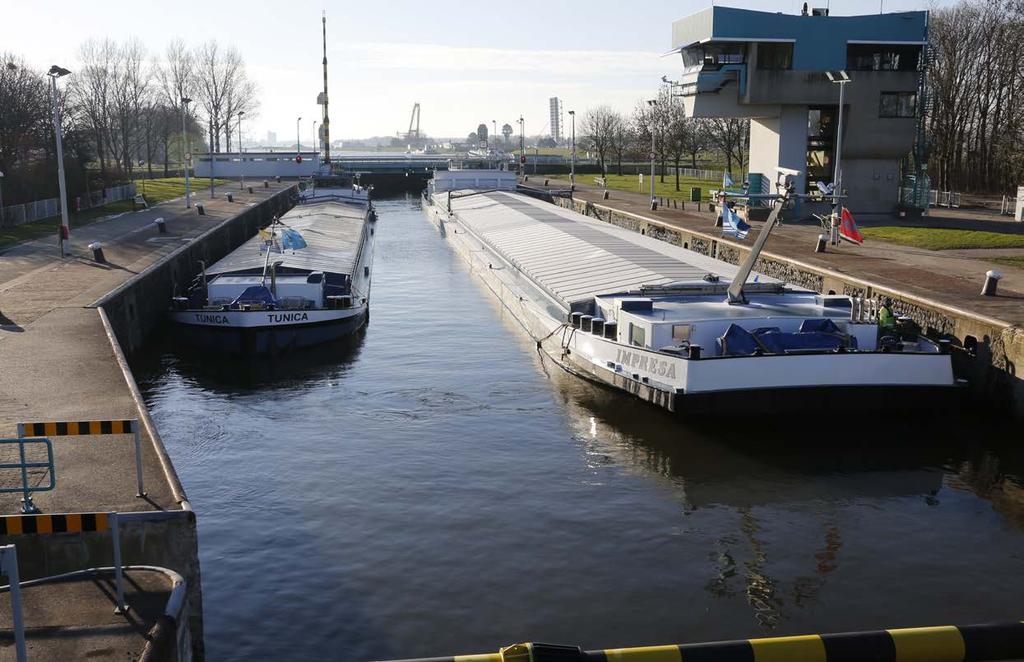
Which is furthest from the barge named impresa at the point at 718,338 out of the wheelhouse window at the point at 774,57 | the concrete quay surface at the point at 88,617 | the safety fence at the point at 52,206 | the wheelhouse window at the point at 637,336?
the safety fence at the point at 52,206

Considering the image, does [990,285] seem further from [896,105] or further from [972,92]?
[972,92]

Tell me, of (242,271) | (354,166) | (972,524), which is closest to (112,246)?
(242,271)

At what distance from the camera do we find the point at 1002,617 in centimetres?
1395

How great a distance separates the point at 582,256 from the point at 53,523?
26605mm

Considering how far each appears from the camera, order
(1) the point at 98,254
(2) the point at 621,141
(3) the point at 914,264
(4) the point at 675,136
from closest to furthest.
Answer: (3) the point at 914,264, (1) the point at 98,254, (4) the point at 675,136, (2) the point at 621,141

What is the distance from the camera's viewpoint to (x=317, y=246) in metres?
40.9

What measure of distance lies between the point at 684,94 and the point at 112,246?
30.6 metres

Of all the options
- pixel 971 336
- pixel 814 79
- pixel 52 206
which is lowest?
pixel 971 336

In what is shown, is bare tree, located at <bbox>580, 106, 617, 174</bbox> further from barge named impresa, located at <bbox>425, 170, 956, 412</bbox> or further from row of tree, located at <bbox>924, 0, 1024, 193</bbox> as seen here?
barge named impresa, located at <bbox>425, 170, 956, 412</bbox>

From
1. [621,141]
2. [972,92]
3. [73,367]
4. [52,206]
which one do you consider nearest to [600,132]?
[621,141]

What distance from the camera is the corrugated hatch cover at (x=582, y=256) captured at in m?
29.7

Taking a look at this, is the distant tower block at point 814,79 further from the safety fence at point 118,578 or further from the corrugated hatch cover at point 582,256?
the safety fence at point 118,578

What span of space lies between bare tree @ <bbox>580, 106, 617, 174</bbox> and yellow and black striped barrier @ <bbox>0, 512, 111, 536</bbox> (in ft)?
283

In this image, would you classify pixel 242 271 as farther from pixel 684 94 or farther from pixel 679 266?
pixel 684 94
